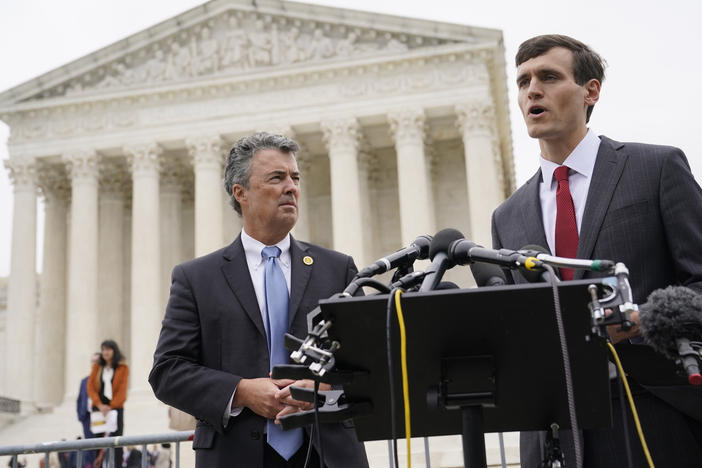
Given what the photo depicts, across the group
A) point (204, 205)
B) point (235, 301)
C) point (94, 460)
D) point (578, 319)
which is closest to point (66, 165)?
point (204, 205)

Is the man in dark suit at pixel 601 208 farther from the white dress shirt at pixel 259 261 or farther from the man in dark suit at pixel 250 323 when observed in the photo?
the white dress shirt at pixel 259 261

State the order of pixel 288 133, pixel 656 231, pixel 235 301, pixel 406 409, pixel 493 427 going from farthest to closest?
pixel 288 133, pixel 235 301, pixel 656 231, pixel 493 427, pixel 406 409

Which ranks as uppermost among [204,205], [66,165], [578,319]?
[66,165]

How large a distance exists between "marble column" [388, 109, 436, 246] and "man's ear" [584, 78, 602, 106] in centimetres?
2666

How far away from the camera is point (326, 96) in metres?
33.4

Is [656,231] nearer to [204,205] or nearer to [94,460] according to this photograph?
[94,460]

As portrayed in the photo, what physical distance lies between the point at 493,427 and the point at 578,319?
2.53 ft

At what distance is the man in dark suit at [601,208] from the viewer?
350 centimetres

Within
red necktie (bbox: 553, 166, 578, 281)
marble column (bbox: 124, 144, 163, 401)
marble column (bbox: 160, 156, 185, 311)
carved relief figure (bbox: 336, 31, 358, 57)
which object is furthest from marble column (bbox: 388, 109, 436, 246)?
red necktie (bbox: 553, 166, 578, 281)

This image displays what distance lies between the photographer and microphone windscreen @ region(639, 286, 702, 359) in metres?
2.72

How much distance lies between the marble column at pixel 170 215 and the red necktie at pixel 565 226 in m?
32.8

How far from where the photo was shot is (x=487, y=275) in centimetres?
324

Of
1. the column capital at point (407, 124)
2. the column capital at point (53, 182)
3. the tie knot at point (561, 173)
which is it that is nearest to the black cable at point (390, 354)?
the tie knot at point (561, 173)

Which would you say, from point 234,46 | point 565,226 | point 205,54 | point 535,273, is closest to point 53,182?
point 205,54
